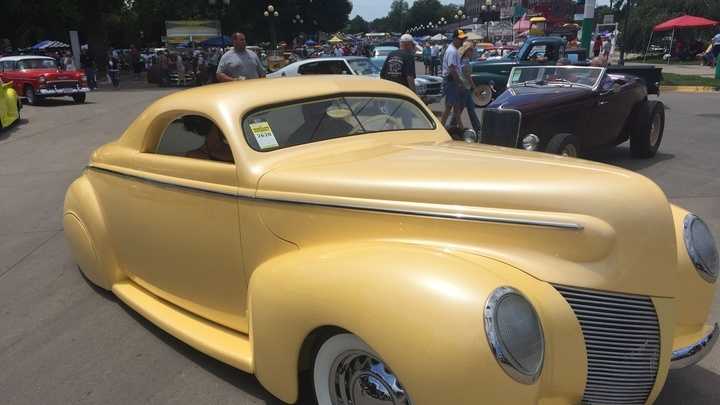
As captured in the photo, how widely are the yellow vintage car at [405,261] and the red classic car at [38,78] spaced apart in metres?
17.0

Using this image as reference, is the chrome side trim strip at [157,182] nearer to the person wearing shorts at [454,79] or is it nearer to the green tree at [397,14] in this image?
the person wearing shorts at [454,79]

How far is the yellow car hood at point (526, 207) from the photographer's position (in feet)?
6.75

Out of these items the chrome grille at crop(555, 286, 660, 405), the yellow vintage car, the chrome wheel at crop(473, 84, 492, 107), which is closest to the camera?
the yellow vintage car

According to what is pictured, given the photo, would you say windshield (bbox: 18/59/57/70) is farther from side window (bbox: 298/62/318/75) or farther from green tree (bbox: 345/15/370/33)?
green tree (bbox: 345/15/370/33)

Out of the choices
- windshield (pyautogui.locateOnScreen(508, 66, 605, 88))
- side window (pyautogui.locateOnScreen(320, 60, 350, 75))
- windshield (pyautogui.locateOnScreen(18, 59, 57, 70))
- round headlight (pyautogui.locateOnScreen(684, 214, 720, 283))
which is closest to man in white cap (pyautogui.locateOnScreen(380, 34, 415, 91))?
windshield (pyautogui.locateOnScreen(508, 66, 605, 88))

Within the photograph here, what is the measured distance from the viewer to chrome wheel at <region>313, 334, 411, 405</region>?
2059 millimetres

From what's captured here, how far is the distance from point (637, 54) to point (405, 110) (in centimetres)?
4380

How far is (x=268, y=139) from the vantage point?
2922 mm

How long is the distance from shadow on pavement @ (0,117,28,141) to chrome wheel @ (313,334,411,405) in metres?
12.5

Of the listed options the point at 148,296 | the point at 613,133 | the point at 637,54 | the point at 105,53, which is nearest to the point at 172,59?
the point at 105,53

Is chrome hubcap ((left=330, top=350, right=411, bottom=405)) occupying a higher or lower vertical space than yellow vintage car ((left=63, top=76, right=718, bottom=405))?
lower

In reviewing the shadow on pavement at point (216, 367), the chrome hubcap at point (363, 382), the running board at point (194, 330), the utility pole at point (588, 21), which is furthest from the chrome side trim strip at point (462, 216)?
the utility pole at point (588, 21)

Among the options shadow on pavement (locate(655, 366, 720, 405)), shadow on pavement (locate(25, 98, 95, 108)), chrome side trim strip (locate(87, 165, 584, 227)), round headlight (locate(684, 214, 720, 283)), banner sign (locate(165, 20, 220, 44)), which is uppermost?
banner sign (locate(165, 20, 220, 44))

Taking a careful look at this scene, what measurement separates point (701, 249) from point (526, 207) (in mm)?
954
